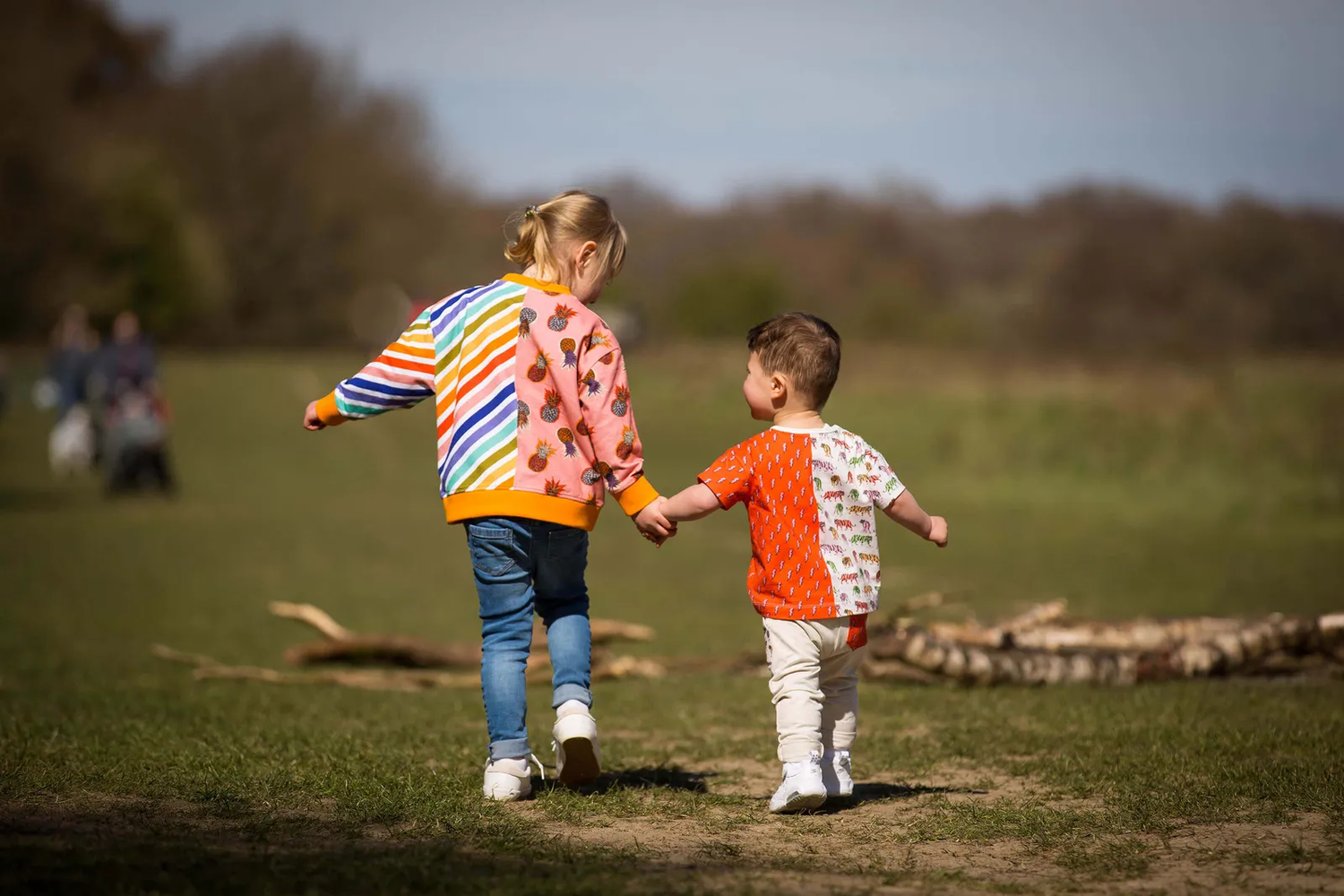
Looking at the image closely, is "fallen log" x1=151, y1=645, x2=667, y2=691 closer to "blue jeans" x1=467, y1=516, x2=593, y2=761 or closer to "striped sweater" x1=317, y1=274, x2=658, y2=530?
"blue jeans" x1=467, y1=516, x2=593, y2=761

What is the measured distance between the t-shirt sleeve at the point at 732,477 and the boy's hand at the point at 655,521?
0.18m

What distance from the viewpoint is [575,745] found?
4715 millimetres

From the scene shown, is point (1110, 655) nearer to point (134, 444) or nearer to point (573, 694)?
point (573, 694)

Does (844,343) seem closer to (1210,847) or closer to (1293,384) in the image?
(1293,384)

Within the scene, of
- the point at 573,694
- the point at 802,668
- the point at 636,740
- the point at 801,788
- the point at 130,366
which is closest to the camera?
the point at 801,788

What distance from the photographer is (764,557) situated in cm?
A: 465

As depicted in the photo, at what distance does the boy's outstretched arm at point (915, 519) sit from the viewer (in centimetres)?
470

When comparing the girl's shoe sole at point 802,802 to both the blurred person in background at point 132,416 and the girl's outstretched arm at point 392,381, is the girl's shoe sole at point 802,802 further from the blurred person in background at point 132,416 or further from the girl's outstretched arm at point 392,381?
the blurred person in background at point 132,416

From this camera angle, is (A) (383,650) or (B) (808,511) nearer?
(B) (808,511)

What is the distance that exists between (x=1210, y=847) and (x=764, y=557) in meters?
1.55

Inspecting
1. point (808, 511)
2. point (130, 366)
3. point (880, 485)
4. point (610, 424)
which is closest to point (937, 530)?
point (880, 485)

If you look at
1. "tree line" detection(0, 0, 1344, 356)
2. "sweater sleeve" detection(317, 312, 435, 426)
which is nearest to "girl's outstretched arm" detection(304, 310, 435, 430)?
"sweater sleeve" detection(317, 312, 435, 426)

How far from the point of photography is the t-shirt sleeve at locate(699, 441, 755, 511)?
4625 mm

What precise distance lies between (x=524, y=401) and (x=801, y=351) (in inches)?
35.7
